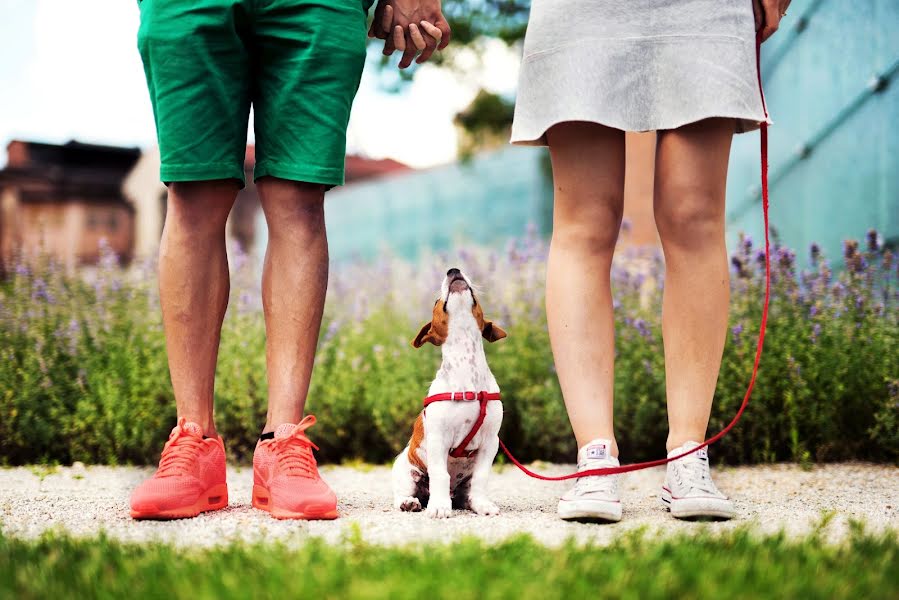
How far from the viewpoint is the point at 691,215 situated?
2418 mm

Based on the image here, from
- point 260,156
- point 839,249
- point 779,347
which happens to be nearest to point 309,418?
point 260,156

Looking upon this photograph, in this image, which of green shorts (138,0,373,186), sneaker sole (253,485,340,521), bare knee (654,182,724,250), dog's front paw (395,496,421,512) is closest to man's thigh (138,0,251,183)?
green shorts (138,0,373,186)

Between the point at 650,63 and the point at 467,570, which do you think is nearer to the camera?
the point at 467,570

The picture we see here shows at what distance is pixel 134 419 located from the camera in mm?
3926

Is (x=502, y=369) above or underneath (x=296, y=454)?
above

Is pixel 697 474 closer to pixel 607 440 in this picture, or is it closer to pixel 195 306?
pixel 607 440

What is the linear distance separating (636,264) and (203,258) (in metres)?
2.55

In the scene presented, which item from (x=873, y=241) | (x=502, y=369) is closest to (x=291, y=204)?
(x=502, y=369)

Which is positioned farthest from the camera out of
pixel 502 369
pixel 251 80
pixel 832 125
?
pixel 832 125

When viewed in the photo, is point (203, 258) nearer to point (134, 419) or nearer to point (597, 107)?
point (597, 107)

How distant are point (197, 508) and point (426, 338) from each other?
0.79 m

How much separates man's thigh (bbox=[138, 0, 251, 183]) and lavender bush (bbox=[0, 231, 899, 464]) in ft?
5.65

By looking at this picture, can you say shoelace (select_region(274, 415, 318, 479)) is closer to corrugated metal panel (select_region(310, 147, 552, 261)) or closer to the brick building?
corrugated metal panel (select_region(310, 147, 552, 261))

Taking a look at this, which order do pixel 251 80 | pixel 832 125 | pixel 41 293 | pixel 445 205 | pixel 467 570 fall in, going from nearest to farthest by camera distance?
pixel 467 570 → pixel 251 80 → pixel 41 293 → pixel 832 125 → pixel 445 205
